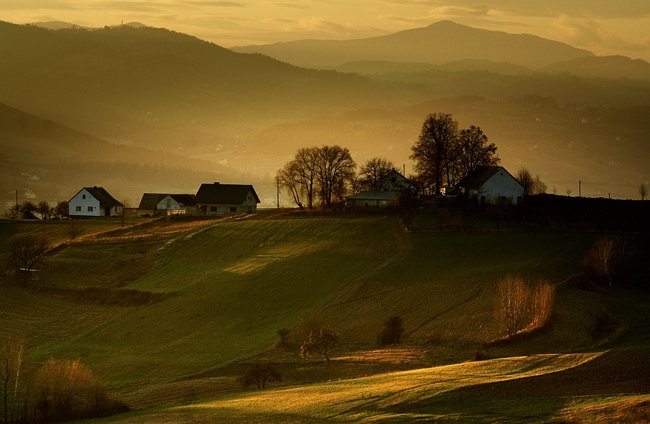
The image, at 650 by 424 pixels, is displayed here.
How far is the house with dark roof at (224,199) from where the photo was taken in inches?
6220

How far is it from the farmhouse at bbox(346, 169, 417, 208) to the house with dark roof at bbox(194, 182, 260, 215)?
21.9m

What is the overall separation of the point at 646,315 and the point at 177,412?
33.4 meters

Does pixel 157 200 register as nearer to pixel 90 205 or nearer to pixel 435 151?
pixel 90 205

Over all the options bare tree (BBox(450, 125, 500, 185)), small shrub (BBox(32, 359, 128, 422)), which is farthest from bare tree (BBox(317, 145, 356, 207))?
small shrub (BBox(32, 359, 128, 422))

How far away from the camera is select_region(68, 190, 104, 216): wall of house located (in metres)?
164

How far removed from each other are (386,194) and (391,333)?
6655 cm

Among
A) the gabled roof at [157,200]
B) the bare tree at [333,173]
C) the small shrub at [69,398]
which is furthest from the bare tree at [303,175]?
the small shrub at [69,398]

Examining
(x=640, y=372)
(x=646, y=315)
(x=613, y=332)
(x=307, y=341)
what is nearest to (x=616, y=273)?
(x=646, y=315)

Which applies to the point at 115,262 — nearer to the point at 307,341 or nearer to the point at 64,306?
the point at 64,306

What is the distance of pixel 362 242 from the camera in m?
107

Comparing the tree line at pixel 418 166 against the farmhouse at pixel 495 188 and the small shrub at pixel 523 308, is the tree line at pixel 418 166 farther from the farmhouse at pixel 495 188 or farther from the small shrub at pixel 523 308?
the small shrub at pixel 523 308

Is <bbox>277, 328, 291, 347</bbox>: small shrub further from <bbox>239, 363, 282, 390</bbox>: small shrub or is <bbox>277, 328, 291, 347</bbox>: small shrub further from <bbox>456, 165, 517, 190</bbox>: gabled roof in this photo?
<bbox>456, 165, 517, 190</bbox>: gabled roof

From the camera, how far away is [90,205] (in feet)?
540

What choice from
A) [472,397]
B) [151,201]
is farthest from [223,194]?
[472,397]
